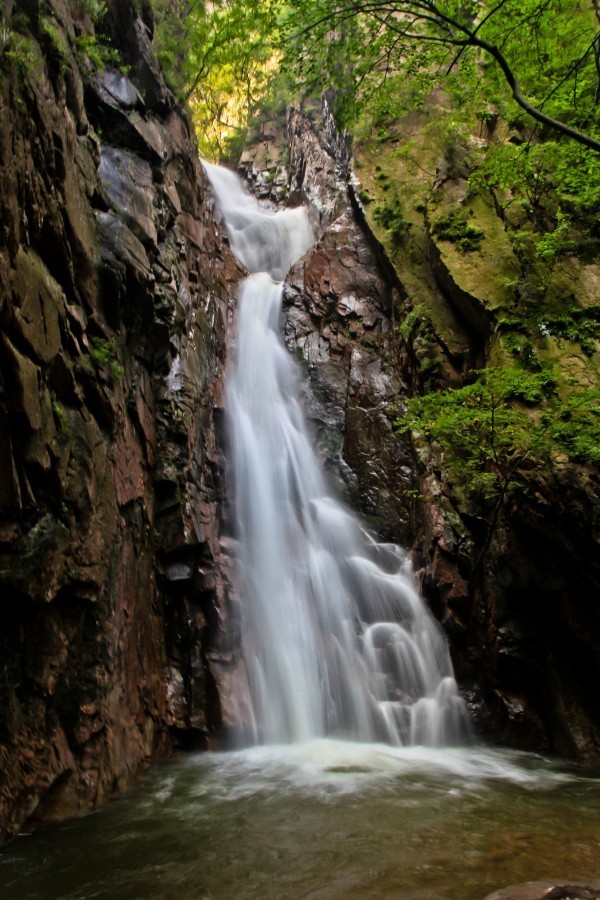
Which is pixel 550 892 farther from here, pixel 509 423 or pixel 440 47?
A: pixel 440 47

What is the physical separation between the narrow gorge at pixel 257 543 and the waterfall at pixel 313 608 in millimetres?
52

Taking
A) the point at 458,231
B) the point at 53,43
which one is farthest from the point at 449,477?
the point at 53,43

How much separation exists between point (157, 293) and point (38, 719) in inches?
280

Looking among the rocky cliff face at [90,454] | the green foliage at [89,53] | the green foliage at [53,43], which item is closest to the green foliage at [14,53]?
the rocky cliff face at [90,454]

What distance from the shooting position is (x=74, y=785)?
18.1 feet

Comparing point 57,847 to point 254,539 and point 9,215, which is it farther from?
point 254,539

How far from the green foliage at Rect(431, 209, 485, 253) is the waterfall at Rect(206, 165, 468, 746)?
5.13 metres

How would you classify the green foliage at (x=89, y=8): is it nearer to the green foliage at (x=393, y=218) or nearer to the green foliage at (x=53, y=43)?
the green foliage at (x=53, y=43)

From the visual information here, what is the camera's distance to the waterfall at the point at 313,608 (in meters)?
8.68

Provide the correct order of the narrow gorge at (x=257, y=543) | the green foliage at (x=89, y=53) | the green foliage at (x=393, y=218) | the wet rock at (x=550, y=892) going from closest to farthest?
the wet rock at (x=550, y=892)
the narrow gorge at (x=257, y=543)
the green foliage at (x=89, y=53)
the green foliage at (x=393, y=218)

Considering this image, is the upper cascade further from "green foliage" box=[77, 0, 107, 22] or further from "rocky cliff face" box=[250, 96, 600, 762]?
"green foliage" box=[77, 0, 107, 22]

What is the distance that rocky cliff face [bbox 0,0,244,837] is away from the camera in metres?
4.99

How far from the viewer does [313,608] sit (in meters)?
10.0

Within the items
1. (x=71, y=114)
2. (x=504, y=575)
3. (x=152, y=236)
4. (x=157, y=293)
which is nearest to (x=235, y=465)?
(x=157, y=293)
